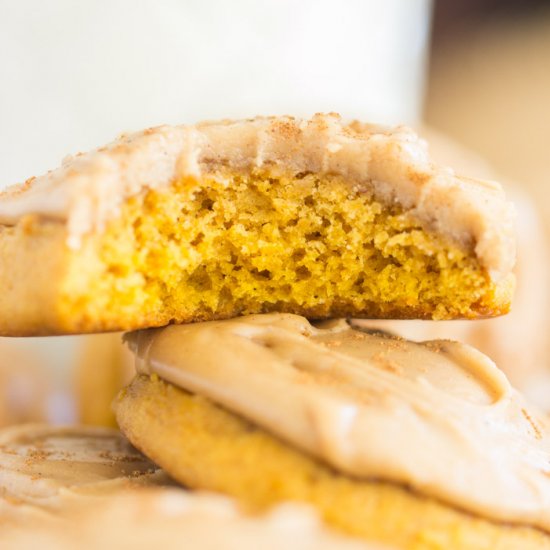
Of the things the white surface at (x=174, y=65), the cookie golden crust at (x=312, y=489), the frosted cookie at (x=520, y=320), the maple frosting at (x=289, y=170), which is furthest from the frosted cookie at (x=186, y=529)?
the frosted cookie at (x=520, y=320)

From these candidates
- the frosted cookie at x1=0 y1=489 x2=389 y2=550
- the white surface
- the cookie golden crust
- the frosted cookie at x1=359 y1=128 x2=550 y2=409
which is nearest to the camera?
the frosted cookie at x1=0 y1=489 x2=389 y2=550

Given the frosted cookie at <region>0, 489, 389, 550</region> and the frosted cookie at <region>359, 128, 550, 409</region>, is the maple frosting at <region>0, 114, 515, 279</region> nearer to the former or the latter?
the frosted cookie at <region>0, 489, 389, 550</region>

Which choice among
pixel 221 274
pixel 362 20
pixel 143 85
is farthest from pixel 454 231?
pixel 362 20

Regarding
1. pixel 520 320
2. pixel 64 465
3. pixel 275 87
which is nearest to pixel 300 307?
pixel 64 465

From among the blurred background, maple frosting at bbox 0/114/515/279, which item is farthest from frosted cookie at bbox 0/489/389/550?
the blurred background

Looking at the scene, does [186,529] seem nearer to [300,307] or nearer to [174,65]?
[300,307]

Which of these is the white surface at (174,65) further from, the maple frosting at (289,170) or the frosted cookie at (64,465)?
the maple frosting at (289,170)

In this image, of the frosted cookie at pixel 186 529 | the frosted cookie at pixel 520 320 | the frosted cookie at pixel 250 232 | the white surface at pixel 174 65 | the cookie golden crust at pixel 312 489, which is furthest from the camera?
the frosted cookie at pixel 520 320
